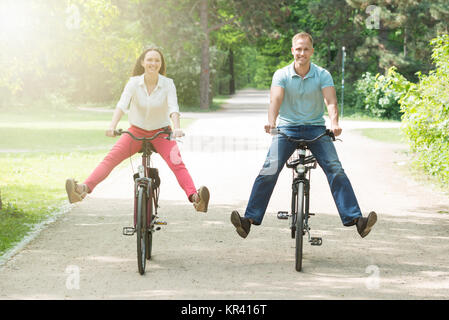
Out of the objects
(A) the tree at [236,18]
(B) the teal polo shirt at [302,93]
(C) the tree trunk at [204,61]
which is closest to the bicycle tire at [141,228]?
(B) the teal polo shirt at [302,93]

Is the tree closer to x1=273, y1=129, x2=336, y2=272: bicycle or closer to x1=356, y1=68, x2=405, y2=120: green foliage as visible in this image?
x1=356, y1=68, x2=405, y2=120: green foliage

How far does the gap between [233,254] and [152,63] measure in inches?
73.2

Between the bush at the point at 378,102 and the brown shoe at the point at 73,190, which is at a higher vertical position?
the brown shoe at the point at 73,190

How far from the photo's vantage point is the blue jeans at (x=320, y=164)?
6023 mm

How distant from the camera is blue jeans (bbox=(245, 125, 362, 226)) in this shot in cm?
602

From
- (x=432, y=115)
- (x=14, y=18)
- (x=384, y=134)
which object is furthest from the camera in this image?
(x=384, y=134)

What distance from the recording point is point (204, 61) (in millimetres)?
39312

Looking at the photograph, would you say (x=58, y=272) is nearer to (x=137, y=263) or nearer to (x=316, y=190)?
(x=137, y=263)

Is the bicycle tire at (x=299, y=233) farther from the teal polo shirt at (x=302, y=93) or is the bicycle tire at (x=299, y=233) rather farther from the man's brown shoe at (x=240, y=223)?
the teal polo shirt at (x=302, y=93)

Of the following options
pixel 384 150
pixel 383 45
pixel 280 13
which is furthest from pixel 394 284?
pixel 280 13

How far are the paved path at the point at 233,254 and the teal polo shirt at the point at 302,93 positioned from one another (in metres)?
1.25

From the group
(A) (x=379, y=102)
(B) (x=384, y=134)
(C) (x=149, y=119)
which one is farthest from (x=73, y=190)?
(A) (x=379, y=102)

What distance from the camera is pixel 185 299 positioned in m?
4.93

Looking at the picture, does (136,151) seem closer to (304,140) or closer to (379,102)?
(304,140)
